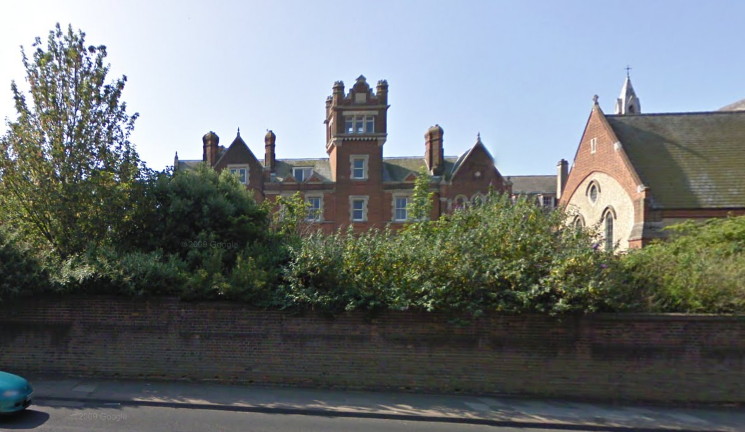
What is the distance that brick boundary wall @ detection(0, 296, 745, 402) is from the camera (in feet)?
30.3

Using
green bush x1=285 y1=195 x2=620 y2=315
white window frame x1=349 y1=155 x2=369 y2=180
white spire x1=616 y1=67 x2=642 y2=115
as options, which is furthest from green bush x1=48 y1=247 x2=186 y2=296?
white spire x1=616 y1=67 x2=642 y2=115

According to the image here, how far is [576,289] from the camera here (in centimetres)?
909

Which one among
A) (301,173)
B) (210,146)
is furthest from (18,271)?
(210,146)

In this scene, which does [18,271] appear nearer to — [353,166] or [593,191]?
[593,191]

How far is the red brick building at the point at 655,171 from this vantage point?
2262 cm

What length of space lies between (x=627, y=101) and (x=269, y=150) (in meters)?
41.8

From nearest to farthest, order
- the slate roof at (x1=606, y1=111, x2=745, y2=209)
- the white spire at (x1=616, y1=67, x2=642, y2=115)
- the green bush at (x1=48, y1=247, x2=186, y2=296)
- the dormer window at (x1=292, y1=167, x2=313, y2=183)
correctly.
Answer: the green bush at (x1=48, y1=247, x2=186, y2=296) → the slate roof at (x1=606, y1=111, x2=745, y2=209) → the dormer window at (x1=292, y1=167, x2=313, y2=183) → the white spire at (x1=616, y1=67, x2=642, y2=115)

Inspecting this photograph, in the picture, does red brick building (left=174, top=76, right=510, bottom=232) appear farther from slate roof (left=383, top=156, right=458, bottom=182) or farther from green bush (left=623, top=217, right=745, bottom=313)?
green bush (left=623, top=217, right=745, bottom=313)

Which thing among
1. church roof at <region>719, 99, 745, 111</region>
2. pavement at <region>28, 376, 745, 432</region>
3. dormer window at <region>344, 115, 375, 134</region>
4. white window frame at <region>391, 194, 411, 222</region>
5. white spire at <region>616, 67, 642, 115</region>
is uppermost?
white spire at <region>616, 67, 642, 115</region>

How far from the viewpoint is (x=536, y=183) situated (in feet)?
247

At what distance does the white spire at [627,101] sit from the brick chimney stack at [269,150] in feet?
131

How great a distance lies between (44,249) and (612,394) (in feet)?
42.7

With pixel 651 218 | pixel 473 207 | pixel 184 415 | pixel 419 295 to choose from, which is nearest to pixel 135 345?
pixel 184 415

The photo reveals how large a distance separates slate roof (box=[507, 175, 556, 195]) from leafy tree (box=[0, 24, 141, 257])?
6584 cm
